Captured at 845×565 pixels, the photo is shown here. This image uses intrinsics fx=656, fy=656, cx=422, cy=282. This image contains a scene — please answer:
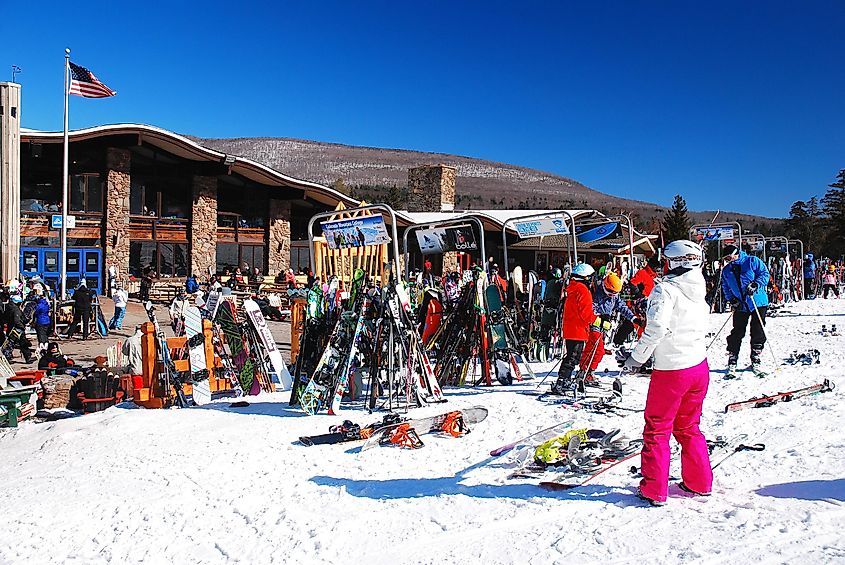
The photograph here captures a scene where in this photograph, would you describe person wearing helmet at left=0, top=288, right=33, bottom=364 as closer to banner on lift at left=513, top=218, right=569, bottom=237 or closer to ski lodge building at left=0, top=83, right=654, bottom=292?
ski lodge building at left=0, top=83, right=654, bottom=292

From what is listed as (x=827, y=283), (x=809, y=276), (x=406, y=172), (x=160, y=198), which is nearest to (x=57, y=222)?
(x=160, y=198)

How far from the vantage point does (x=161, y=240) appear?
22203 mm

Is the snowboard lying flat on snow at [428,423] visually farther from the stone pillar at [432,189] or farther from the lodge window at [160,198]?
the stone pillar at [432,189]

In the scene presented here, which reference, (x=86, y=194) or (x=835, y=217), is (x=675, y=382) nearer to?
(x=86, y=194)

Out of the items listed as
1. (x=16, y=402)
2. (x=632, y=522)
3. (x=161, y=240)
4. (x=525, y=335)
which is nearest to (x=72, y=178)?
(x=161, y=240)

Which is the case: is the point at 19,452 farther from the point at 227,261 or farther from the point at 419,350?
the point at 227,261

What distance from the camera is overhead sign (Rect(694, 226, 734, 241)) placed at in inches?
722

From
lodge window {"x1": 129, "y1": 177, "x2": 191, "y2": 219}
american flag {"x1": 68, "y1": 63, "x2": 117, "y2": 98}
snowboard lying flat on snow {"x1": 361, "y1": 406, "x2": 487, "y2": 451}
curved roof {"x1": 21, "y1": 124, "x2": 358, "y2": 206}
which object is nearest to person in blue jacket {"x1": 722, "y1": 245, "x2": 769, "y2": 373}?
snowboard lying flat on snow {"x1": 361, "y1": 406, "x2": 487, "y2": 451}

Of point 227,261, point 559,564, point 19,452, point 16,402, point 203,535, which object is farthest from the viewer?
point 227,261

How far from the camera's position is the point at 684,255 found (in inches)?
156

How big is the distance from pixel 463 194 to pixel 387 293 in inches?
3362

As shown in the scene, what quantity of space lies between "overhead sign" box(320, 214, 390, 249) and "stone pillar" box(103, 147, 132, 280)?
15583 mm

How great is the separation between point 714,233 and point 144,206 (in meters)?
18.1

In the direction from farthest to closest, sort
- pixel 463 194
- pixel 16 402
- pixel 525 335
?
pixel 463 194 → pixel 525 335 → pixel 16 402
